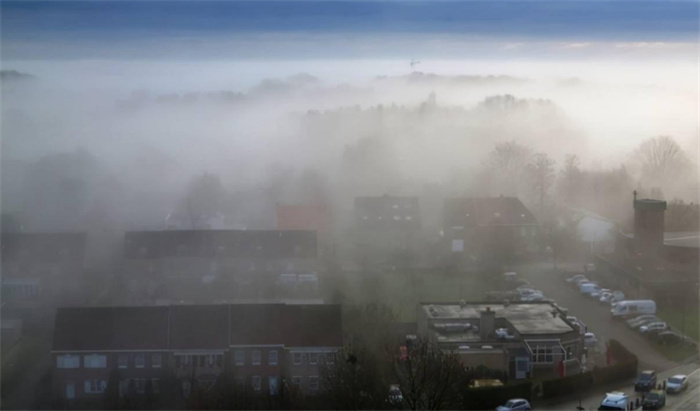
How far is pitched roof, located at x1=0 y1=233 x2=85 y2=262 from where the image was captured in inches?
316

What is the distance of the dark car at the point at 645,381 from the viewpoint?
5.85 meters

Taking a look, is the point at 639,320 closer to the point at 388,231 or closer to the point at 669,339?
the point at 669,339

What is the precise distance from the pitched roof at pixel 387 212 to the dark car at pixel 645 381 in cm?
356

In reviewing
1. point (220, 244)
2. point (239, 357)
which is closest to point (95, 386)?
point (239, 357)

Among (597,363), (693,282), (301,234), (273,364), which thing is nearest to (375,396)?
(273,364)

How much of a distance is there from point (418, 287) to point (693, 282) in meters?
2.88

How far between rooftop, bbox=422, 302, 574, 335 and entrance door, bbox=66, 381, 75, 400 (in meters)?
2.93

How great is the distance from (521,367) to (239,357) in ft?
7.26

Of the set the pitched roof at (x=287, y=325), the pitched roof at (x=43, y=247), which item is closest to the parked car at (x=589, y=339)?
the pitched roof at (x=287, y=325)

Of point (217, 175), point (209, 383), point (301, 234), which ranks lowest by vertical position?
point (209, 383)

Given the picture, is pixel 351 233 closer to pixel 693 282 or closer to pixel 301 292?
pixel 301 292

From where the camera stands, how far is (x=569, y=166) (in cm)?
1013

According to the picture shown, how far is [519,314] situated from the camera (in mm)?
6902

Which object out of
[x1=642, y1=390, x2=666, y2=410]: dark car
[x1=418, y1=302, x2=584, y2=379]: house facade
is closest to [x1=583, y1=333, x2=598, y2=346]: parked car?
[x1=418, y1=302, x2=584, y2=379]: house facade
